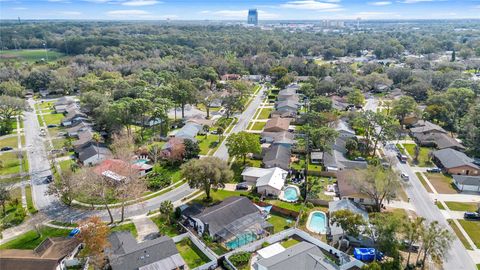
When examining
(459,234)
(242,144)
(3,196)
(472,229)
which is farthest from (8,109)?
(472,229)

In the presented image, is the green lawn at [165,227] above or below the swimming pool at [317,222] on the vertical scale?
below

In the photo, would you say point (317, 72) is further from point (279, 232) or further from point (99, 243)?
point (99, 243)

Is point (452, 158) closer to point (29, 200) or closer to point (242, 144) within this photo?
point (242, 144)

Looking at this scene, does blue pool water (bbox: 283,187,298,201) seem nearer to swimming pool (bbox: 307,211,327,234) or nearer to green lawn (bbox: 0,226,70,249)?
swimming pool (bbox: 307,211,327,234)

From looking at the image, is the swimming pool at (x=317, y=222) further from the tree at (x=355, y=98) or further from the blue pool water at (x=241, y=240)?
the tree at (x=355, y=98)

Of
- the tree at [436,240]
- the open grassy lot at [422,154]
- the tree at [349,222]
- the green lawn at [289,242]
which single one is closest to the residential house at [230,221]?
the green lawn at [289,242]

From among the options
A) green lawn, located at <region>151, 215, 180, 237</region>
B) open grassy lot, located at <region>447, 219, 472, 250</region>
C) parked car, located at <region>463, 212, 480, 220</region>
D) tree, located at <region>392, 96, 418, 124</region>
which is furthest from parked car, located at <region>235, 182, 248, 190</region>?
tree, located at <region>392, 96, 418, 124</region>
